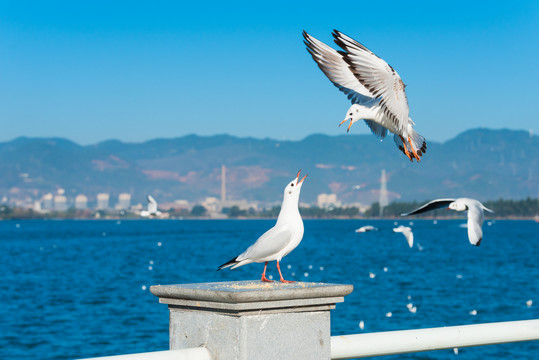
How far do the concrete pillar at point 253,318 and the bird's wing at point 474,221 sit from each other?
4.18 feet

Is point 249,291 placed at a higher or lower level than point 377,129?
lower

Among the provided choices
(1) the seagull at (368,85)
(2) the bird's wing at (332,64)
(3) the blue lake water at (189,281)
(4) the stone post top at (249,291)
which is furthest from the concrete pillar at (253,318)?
(3) the blue lake water at (189,281)

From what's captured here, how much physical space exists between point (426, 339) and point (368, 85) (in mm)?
1373

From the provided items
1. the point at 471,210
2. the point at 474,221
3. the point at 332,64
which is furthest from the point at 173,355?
the point at 471,210

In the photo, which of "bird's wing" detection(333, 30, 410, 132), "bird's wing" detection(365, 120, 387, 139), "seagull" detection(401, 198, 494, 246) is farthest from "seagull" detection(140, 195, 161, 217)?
"bird's wing" detection(333, 30, 410, 132)

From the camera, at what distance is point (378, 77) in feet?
14.8

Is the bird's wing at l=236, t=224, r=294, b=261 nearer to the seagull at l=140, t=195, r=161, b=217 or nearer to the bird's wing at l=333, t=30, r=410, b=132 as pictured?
the bird's wing at l=333, t=30, r=410, b=132

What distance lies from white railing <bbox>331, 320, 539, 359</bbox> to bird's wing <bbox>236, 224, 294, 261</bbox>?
0.57 meters

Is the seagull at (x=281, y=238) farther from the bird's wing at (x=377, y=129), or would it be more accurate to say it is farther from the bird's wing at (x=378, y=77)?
the bird's wing at (x=377, y=129)

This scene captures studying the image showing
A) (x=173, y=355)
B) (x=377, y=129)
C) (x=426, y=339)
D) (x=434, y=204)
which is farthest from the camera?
(x=377, y=129)

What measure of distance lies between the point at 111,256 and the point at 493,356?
2794 inches

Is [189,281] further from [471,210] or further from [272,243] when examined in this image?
[272,243]

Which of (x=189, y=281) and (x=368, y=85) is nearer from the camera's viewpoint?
(x=368, y=85)

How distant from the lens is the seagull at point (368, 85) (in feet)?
14.4
